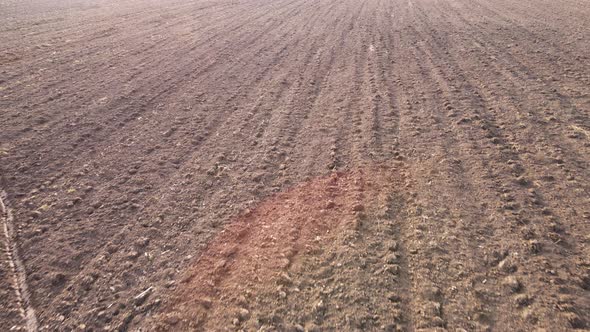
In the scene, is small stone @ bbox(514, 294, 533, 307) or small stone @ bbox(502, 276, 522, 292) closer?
small stone @ bbox(514, 294, 533, 307)

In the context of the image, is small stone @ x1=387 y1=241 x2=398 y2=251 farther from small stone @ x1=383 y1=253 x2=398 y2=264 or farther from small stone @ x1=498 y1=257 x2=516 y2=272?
small stone @ x1=498 y1=257 x2=516 y2=272

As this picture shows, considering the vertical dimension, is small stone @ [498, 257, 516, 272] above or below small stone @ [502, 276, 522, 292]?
above

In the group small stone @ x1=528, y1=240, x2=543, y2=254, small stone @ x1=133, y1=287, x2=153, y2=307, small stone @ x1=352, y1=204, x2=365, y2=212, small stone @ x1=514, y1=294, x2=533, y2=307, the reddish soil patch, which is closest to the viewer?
small stone @ x1=514, y1=294, x2=533, y2=307

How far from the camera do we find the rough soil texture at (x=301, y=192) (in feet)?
9.68

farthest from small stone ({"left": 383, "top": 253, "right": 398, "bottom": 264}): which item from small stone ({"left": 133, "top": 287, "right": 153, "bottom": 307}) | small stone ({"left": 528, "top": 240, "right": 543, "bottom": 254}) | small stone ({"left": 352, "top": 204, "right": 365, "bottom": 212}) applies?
small stone ({"left": 133, "top": 287, "right": 153, "bottom": 307})

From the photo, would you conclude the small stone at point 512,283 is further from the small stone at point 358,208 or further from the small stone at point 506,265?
the small stone at point 358,208

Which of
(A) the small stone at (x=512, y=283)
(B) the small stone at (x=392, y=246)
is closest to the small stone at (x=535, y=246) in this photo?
(A) the small stone at (x=512, y=283)

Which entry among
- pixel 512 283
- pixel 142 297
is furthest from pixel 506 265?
pixel 142 297

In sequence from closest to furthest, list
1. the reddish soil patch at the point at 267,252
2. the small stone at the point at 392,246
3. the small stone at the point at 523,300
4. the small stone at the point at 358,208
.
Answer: the small stone at the point at 523,300 < the reddish soil patch at the point at 267,252 < the small stone at the point at 392,246 < the small stone at the point at 358,208

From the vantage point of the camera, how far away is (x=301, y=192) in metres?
4.41

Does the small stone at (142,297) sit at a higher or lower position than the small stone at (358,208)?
lower

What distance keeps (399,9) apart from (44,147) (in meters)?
16.4

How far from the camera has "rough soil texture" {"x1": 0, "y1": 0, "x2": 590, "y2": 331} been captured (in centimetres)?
295

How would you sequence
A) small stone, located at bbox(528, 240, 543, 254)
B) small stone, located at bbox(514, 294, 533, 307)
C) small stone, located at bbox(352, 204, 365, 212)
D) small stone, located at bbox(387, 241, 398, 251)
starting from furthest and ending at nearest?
small stone, located at bbox(352, 204, 365, 212) → small stone, located at bbox(387, 241, 398, 251) → small stone, located at bbox(528, 240, 543, 254) → small stone, located at bbox(514, 294, 533, 307)
